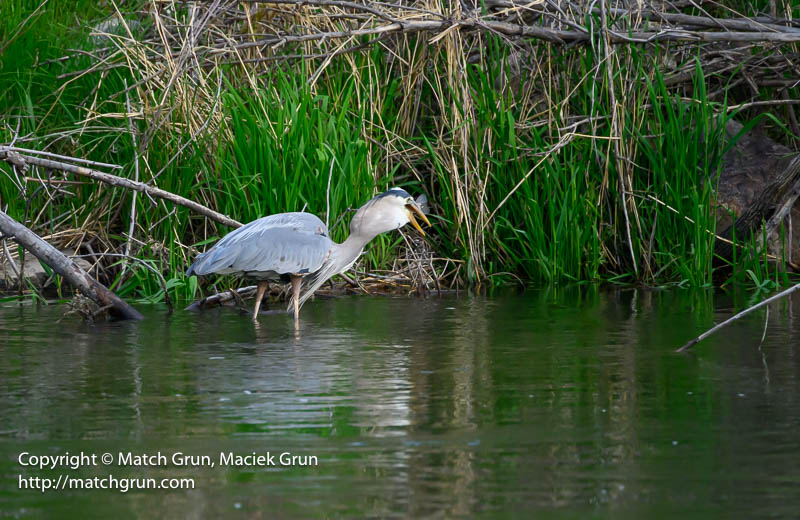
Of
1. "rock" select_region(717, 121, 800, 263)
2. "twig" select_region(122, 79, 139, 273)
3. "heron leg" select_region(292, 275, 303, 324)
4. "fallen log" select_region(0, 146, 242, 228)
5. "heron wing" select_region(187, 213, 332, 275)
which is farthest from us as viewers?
"rock" select_region(717, 121, 800, 263)

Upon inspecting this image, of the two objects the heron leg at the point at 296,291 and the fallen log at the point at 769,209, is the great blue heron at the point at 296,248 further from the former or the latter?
the fallen log at the point at 769,209

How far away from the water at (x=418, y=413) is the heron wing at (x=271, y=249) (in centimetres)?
35

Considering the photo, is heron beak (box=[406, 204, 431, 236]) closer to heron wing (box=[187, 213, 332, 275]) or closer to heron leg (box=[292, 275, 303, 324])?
heron wing (box=[187, 213, 332, 275])

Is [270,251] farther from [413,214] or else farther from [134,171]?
[134,171]

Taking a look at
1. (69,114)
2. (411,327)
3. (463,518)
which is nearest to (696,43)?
(411,327)

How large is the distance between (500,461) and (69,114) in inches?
251

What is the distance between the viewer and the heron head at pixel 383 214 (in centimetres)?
745

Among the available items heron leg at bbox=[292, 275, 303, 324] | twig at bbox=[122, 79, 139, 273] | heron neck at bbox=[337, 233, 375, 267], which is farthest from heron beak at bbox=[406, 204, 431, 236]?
twig at bbox=[122, 79, 139, 273]

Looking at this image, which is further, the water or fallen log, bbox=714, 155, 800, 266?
fallen log, bbox=714, 155, 800, 266

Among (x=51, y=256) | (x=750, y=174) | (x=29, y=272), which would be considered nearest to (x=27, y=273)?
(x=29, y=272)

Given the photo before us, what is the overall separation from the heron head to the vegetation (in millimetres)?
644

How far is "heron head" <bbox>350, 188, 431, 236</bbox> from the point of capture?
7449 mm

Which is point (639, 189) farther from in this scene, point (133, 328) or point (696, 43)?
point (133, 328)

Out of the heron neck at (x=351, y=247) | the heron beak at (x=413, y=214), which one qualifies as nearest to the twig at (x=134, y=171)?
the heron neck at (x=351, y=247)
